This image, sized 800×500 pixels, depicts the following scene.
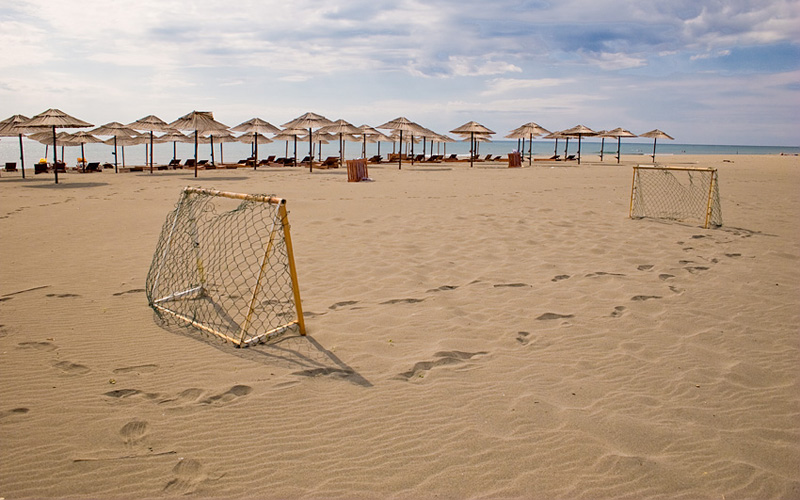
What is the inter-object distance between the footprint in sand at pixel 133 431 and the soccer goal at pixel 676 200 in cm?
817

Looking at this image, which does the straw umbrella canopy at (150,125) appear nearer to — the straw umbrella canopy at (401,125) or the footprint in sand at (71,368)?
the straw umbrella canopy at (401,125)

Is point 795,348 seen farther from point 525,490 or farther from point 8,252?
point 8,252

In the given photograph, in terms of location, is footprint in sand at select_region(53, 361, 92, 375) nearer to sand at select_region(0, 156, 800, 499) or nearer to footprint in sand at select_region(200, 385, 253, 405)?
sand at select_region(0, 156, 800, 499)

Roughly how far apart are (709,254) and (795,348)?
3.14m

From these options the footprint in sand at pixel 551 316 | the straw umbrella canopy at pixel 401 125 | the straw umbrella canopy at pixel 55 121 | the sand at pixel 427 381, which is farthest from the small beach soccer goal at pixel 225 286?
the straw umbrella canopy at pixel 401 125

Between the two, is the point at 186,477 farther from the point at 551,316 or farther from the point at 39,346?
the point at 551,316

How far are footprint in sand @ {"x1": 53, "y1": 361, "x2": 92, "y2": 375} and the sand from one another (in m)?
0.02

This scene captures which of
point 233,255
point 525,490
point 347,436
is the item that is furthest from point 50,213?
point 525,490

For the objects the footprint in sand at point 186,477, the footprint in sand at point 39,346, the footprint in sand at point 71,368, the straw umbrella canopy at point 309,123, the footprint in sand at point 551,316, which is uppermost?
the straw umbrella canopy at point 309,123

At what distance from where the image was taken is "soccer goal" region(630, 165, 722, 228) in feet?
29.0

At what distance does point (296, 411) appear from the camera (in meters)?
3.00

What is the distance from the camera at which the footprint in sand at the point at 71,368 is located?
134 inches

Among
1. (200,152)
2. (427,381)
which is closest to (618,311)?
(427,381)

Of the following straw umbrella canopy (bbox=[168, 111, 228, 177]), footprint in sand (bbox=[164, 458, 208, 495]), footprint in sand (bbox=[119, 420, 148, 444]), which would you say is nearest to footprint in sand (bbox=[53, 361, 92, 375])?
footprint in sand (bbox=[119, 420, 148, 444])
